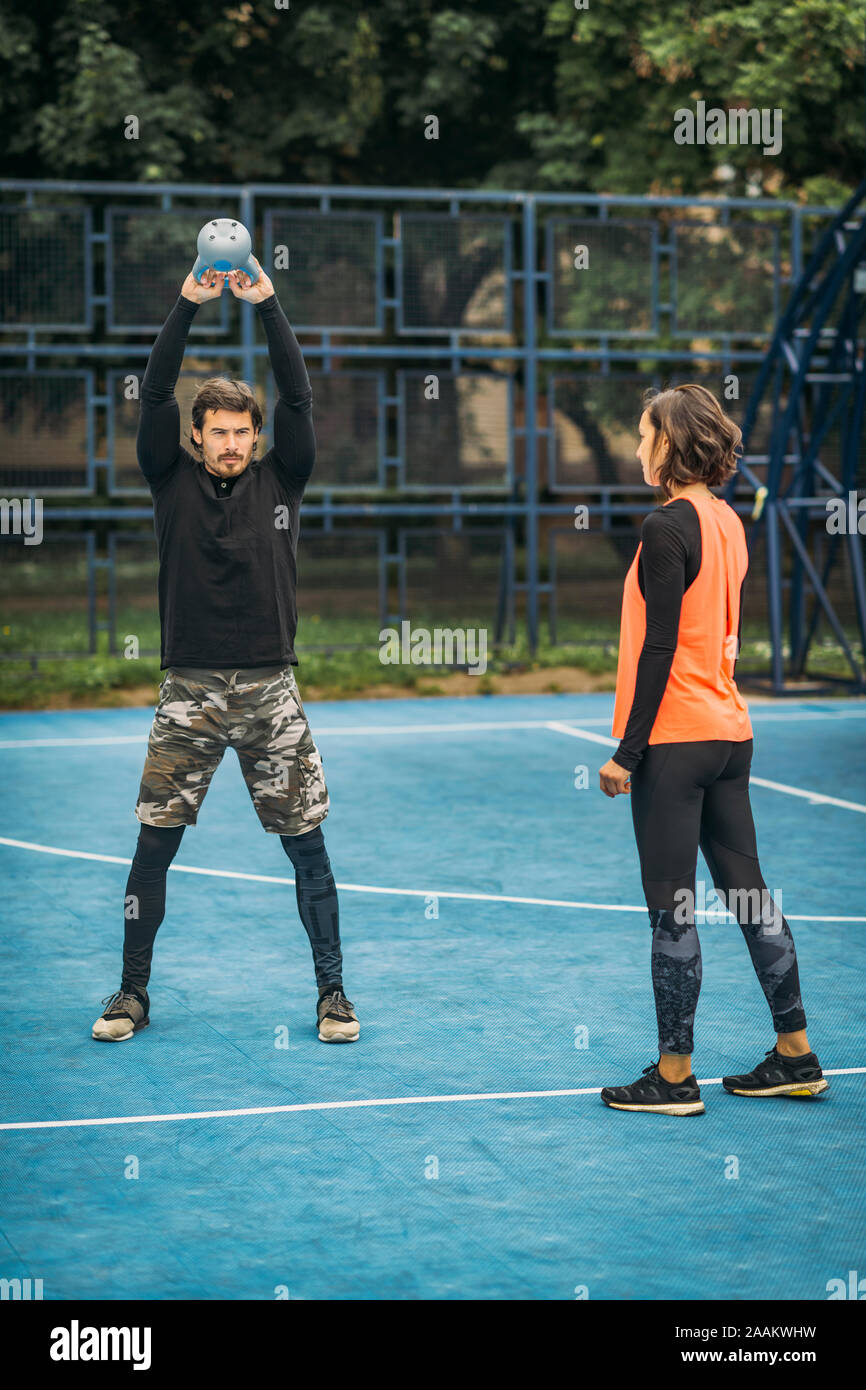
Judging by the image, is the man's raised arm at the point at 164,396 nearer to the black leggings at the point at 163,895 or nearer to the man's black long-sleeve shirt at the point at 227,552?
the man's black long-sleeve shirt at the point at 227,552

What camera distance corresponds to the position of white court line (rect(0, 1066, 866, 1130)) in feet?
16.3

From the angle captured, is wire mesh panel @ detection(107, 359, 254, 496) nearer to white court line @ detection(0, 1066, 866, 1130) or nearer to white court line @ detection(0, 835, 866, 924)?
white court line @ detection(0, 835, 866, 924)

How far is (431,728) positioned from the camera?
14.4 meters

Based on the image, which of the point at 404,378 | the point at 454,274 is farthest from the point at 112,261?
the point at 454,274

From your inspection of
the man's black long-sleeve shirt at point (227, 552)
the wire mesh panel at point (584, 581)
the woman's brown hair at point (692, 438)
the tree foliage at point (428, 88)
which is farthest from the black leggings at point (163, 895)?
the tree foliage at point (428, 88)

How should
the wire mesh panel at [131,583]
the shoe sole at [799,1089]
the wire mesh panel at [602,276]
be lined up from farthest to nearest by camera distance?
the wire mesh panel at [602,276], the wire mesh panel at [131,583], the shoe sole at [799,1089]

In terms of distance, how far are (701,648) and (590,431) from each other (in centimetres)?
1304

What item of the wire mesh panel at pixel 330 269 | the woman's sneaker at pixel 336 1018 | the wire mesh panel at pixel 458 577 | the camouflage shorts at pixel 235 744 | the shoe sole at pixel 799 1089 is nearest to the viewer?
the shoe sole at pixel 799 1089

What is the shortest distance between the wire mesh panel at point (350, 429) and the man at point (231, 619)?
11238 millimetres

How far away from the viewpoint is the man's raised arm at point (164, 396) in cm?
530

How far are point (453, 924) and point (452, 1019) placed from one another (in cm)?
143

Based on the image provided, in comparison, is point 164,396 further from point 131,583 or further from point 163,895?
point 131,583

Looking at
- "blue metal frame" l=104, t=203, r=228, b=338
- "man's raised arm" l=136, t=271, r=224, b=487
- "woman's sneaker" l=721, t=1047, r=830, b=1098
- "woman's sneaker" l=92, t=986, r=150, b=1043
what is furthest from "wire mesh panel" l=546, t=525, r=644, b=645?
"woman's sneaker" l=721, t=1047, r=830, b=1098

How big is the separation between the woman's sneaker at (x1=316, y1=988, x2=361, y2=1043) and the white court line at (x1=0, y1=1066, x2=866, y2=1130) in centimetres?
57
